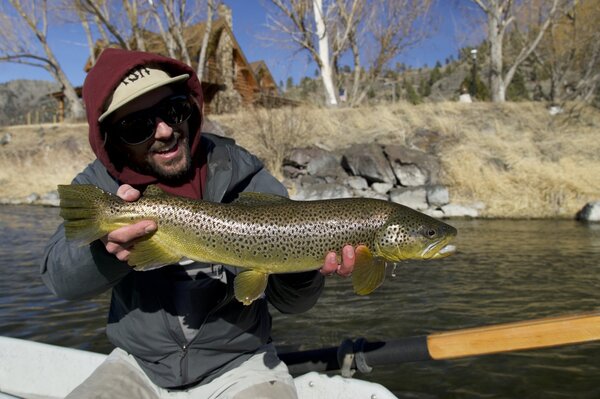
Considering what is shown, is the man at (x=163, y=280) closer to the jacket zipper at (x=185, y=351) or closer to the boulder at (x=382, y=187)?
the jacket zipper at (x=185, y=351)

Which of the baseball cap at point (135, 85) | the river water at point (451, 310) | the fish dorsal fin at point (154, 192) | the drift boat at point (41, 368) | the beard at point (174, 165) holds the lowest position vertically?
the river water at point (451, 310)

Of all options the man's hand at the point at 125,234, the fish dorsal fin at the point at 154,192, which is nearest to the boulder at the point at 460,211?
the fish dorsal fin at the point at 154,192

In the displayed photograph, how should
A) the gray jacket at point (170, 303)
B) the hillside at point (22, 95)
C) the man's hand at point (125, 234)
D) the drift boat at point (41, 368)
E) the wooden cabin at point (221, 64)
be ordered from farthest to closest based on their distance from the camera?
the hillside at point (22, 95) < the wooden cabin at point (221, 64) < the drift boat at point (41, 368) < the gray jacket at point (170, 303) < the man's hand at point (125, 234)

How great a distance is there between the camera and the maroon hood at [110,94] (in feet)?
9.00

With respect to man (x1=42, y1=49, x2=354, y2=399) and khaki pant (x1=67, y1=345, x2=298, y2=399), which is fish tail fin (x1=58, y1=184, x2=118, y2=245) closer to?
man (x1=42, y1=49, x2=354, y2=399)

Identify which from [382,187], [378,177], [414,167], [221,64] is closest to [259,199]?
[382,187]

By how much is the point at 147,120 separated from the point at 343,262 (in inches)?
53.9

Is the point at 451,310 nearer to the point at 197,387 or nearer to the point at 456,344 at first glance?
the point at 456,344

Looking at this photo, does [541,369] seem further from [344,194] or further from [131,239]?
[344,194]

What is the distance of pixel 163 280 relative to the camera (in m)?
2.76

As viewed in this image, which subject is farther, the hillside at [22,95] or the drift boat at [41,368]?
the hillside at [22,95]

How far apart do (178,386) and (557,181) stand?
15.3 m

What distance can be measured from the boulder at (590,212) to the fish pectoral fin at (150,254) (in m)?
14.3

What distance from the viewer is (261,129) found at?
778 inches
